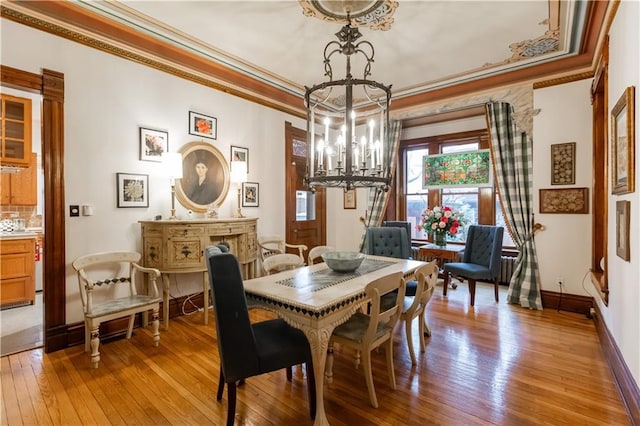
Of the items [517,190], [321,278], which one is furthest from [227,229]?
[517,190]

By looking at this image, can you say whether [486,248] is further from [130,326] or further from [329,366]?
[130,326]

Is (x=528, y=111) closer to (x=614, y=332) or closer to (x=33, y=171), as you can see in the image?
(x=614, y=332)

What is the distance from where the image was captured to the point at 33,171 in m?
4.66

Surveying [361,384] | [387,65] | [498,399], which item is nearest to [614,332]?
[498,399]

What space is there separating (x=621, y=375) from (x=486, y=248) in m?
2.23

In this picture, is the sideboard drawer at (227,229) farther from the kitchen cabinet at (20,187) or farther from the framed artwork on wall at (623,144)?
the framed artwork on wall at (623,144)

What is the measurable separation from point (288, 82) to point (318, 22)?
57.1 inches

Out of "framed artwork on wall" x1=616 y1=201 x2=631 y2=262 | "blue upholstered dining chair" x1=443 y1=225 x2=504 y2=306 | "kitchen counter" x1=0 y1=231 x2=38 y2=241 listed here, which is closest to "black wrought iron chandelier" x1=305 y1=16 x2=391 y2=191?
"framed artwork on wall" x1=616 y1=201 x2=631 y2=262

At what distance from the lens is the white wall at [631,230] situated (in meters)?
1.87

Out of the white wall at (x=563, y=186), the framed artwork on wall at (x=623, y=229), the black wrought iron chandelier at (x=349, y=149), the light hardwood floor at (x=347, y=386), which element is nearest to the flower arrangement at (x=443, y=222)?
the white wall at (x=563, y=186)

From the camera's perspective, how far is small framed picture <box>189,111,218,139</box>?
3777mm

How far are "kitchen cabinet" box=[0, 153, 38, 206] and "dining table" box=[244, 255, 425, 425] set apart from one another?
4.51 metres

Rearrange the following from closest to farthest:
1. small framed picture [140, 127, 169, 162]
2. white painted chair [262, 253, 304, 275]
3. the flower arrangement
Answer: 1. white painted chair [262, 253, 304, 275]
2. small framed picture [140, 127, 169, 162]
3. the flower arrangement

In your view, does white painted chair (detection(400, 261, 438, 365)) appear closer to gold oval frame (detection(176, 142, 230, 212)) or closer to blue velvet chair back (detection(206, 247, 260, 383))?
blue velvet chair back (detection(206, 247, 260, 383))
